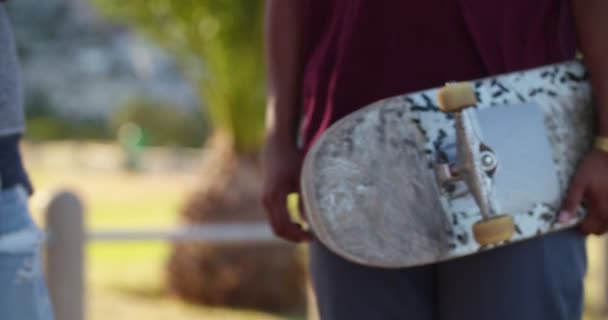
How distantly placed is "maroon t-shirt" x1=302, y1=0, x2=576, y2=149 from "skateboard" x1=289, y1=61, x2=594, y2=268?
5 centimetres

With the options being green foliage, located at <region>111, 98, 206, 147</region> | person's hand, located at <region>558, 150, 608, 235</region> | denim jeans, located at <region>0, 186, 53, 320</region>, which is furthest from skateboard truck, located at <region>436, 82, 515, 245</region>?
green foliage, located at <region>111, 98, 206, 147</region>

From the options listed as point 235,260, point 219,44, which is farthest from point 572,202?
point 235,260

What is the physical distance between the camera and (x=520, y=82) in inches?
60.6

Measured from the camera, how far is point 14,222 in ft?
5.40

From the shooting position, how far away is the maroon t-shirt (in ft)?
5.10

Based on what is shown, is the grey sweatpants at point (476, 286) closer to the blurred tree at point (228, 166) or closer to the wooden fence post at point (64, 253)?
the wooden fence post at point (64, 253)

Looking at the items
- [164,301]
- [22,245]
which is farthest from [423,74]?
[164,301]

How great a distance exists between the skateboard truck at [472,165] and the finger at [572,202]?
0.32 ft

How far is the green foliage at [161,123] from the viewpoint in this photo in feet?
75.2

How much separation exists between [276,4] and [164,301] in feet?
18.6

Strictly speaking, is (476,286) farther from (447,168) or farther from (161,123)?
(161,123)

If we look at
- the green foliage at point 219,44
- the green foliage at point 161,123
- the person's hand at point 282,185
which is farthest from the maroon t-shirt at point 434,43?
the green foliage at point 161,123

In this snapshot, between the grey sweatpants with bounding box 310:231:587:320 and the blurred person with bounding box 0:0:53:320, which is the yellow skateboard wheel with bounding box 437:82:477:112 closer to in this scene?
the grey sweatpants with bounding box 310:231:587:320

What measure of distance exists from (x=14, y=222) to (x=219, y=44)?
5.11 m
